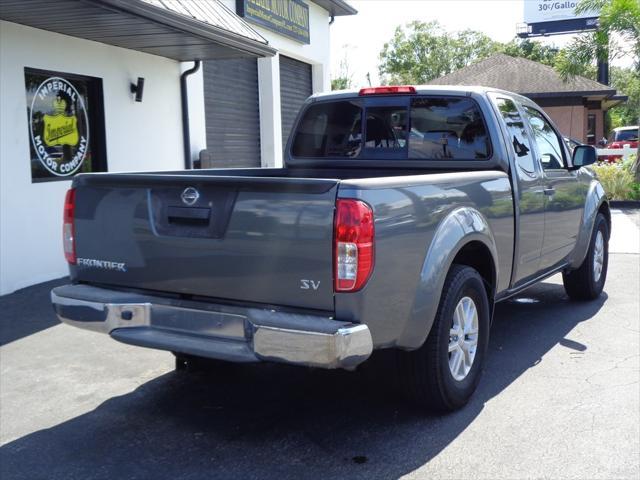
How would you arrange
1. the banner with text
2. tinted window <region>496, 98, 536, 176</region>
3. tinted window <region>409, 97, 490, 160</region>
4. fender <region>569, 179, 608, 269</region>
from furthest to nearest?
the banner with text
fender <region>569, 179, 608, 269</region>
tinted window <region>496, 98, 536, 176</region>
tinted window <region>409, 97, 490, 160</region>

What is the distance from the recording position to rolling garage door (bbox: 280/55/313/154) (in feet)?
51.6

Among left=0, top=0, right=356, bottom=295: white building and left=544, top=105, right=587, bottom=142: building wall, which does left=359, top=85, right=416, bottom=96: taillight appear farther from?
left=544, top=105, right=587, bottom=142: building wall

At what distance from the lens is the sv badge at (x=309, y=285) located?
348 centimetres

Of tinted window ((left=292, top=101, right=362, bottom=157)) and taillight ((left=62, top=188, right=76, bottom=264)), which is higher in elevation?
tinted window ((left=292, top=101, right=362, bottom=157))

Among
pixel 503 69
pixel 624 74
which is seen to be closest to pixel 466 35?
pixel 624 74

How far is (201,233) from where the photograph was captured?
380 centimetres

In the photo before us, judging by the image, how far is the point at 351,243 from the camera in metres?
3.41

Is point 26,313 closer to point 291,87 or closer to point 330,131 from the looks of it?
point 330,131

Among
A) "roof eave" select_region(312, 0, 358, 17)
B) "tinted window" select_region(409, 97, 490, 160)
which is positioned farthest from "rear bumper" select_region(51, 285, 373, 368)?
"roof eave" select_region(312, 0, 358, 17)

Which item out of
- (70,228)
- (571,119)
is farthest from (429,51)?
(70,228)

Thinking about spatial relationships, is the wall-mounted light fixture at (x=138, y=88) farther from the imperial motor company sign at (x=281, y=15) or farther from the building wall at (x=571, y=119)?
the building wall at (x=571, y=119)

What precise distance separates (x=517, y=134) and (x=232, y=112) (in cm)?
881

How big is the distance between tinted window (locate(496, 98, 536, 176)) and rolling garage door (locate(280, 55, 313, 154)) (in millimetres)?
10335

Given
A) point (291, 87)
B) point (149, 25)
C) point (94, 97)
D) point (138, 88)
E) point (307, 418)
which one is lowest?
point (307, 418)
